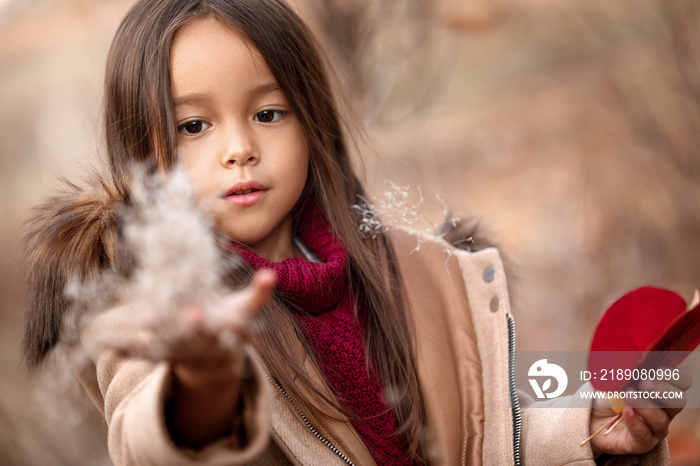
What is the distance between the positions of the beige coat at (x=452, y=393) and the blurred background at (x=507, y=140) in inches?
40.8

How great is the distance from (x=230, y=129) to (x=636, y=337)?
1.00m

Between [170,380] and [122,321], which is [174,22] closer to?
[122,321]

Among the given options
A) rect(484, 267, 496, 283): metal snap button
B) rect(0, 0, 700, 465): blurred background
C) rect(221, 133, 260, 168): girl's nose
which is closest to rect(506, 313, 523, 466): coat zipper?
rect(484, 267, 496, 283): metal snap button

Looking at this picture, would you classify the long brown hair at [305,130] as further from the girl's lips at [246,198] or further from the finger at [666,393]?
the finger at [666,393]

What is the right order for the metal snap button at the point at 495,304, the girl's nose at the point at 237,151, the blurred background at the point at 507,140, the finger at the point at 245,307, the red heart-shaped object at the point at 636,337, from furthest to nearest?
1. the blurred background at the point at 507,140
2. the metal snap button at the point at 495,304
3. the girl's nose at the point at 237,151
4. the red heart-shaped object at the point at 636,337
5. the finger at the point at 245,307

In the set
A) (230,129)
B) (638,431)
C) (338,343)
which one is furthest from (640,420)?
(230,129)

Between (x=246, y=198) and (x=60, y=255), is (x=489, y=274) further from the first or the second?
(x=60, y=255)

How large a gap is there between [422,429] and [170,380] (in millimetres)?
815

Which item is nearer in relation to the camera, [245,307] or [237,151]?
[245,307]

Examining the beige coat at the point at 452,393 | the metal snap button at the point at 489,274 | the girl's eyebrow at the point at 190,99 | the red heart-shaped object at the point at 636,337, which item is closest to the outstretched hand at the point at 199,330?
the beige coat at the point at 452,393

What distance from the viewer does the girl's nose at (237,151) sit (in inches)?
55.5

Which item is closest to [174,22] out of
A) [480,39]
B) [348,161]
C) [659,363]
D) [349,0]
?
[348,161]

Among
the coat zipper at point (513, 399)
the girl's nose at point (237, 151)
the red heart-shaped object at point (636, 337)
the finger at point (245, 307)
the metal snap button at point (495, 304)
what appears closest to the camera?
the finger at point (245, 307)

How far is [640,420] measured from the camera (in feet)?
4.64
